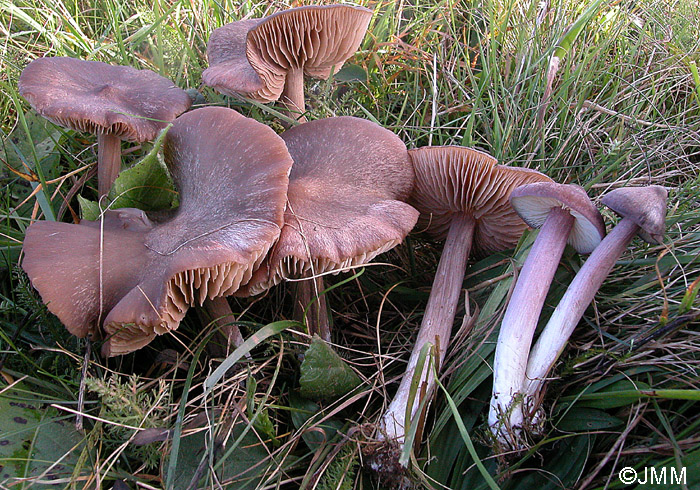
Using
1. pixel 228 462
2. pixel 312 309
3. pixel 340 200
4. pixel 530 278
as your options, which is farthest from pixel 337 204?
pixel 228 462

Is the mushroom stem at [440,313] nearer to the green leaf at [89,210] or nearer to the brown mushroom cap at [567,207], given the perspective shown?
the brown mushroom cap at [567,207]

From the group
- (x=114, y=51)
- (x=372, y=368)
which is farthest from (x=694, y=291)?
(x=114, y=51)

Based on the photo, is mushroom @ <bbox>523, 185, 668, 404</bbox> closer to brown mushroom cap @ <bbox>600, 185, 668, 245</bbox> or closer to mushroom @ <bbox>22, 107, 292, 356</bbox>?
brown mushroom cap @ <bbox>600, 185, 668, 245</bbox>

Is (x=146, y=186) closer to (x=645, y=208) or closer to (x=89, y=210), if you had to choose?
(x=89, y=210)

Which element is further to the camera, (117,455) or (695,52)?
(695,52)

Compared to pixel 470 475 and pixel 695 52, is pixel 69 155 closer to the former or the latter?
pixel 470 475

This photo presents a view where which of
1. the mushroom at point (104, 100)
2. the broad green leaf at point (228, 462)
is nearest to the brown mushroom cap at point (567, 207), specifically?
the broad green leaf at point (228, 462)
